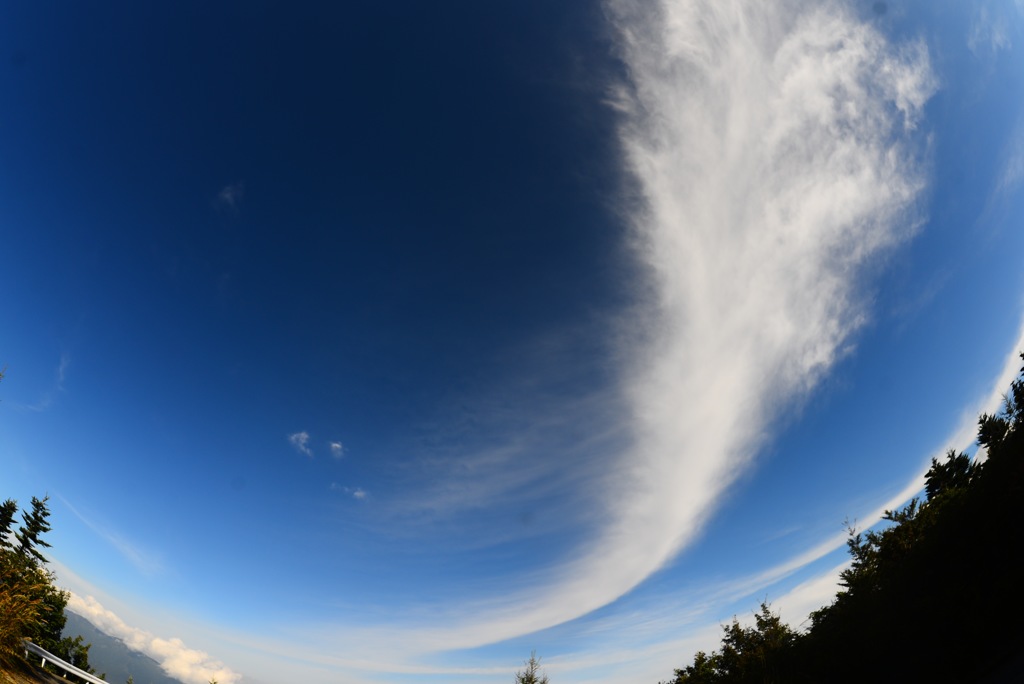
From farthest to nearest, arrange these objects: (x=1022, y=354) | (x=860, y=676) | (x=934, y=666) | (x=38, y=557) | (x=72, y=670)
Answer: (x=38, y=557) < (x=1022, y=354) < (x=72, y=670) < (x=860, y=676) < (x=934, y=666)

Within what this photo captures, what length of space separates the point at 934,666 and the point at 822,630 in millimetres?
6446

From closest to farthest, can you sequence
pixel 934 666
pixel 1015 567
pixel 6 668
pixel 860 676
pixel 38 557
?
pixel 6 668
pixel 1015 567
pixel 934 666
pixel 860 676
pixel 38 557

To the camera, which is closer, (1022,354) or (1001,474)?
(1001,474)

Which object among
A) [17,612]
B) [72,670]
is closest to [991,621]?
[17,612]

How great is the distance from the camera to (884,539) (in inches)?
1345

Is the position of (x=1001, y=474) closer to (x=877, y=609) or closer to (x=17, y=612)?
(x=877, y=609)

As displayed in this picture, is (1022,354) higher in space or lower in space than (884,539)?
higher

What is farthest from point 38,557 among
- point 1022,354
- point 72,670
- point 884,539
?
point 1022,354

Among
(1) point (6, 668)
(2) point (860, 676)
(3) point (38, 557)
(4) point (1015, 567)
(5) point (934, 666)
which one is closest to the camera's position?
(1) point (6, 668)

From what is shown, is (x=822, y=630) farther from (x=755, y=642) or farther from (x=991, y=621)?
(x=755, y=642)

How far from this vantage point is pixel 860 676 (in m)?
15.3

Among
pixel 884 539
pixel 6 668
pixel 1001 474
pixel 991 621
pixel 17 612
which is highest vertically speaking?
pixel 884 539

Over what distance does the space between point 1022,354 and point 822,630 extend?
25.6 metres

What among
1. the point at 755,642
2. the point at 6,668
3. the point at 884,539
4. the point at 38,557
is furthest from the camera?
the point at 38,557
